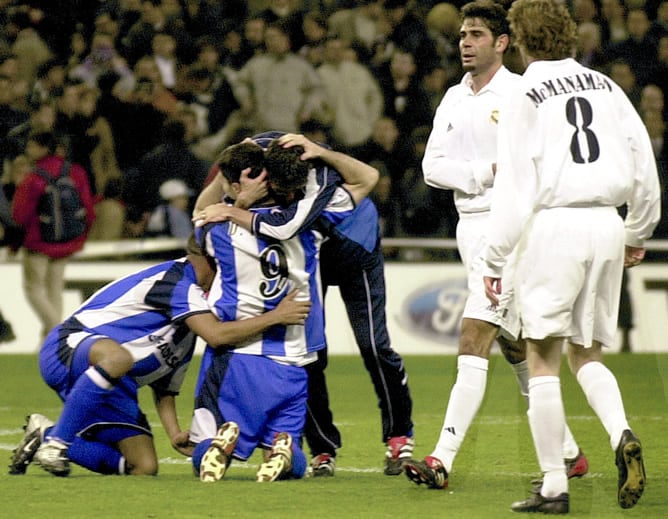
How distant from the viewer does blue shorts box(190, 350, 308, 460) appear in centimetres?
615

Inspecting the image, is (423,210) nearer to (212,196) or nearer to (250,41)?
(250,41)

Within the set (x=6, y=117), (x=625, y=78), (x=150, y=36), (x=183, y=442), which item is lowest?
(x=183, y=442)

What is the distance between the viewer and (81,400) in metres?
6.14

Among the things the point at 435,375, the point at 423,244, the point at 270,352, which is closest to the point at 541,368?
the point at 270,352

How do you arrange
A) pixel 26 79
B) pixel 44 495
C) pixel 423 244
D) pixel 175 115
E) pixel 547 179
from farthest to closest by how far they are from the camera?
pixel 26 79 < pixel 175 115 < pixel 423 244 < pixel 44 495 < pixel 547 179

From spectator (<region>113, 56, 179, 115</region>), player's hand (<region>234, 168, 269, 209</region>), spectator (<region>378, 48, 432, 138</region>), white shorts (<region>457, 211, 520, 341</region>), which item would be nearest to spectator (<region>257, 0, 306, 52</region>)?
spectator (<region>378, 48, 432, 138</region>)

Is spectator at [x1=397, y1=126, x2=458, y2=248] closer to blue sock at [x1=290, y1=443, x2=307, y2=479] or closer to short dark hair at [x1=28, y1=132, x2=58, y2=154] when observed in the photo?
short dark hair at [x1=28, y1=132, x2=58, y2=154]

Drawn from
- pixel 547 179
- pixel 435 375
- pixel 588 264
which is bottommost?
pixel 435 375

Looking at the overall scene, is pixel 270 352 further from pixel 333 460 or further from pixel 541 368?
pixel 541 368

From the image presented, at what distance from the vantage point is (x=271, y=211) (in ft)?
20.6

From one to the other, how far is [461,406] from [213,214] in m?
1.41

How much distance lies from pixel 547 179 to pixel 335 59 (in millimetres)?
9717

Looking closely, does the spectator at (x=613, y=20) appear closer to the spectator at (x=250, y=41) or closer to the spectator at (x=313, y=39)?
the spectator at (x=313, y=39)

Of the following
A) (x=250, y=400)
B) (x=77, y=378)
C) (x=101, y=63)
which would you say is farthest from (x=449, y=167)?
(x=101, y=63)
